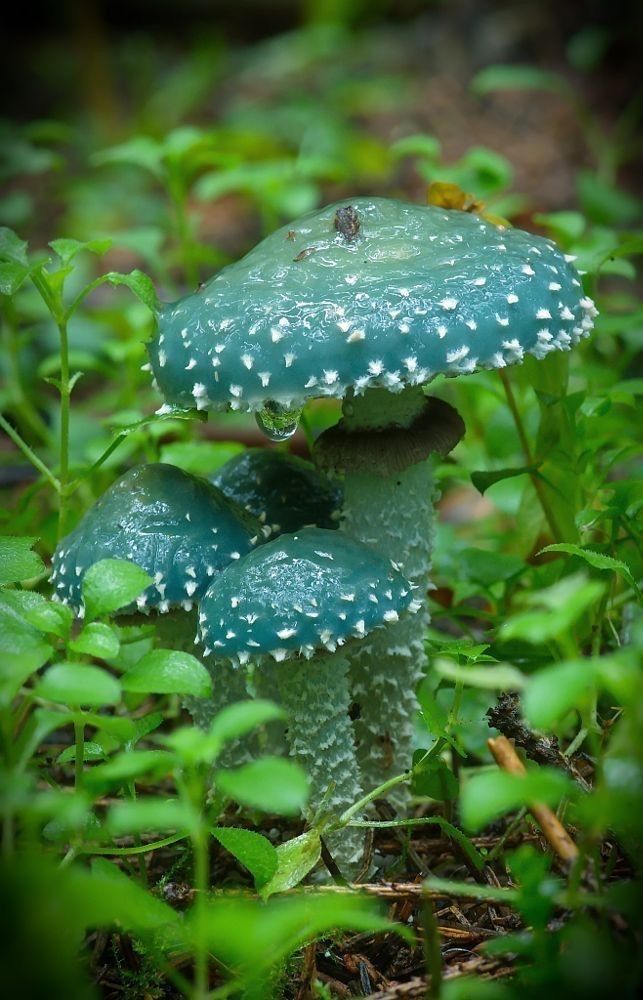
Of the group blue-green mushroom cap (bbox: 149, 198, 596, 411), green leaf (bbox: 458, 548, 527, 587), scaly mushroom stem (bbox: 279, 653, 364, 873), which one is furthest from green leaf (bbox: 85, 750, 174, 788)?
green leaf (bbox: 458, 548, 527, 587)

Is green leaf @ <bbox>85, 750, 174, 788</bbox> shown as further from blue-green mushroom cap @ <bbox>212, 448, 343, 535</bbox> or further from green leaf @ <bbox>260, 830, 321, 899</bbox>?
blue-green mushroom cap @ <bbox>212, 448, 343, 535</bbox>

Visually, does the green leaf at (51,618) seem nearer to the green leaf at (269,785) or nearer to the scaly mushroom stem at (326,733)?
the green leaf at (269,785)

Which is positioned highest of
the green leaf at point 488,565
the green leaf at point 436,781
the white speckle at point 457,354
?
the white speckle at point 457,354

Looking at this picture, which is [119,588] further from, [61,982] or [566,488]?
[566,488]

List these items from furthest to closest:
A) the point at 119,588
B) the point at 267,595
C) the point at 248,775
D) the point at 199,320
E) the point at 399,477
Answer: the point at 399,477 → the point at 199,320 → the point at 267,595 → the point at 119,588 → the point at 248,775

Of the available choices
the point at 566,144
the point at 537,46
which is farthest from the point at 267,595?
the point at 537,46

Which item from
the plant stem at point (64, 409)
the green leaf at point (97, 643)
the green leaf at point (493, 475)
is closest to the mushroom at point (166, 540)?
the plant stem at point (64, 409)
